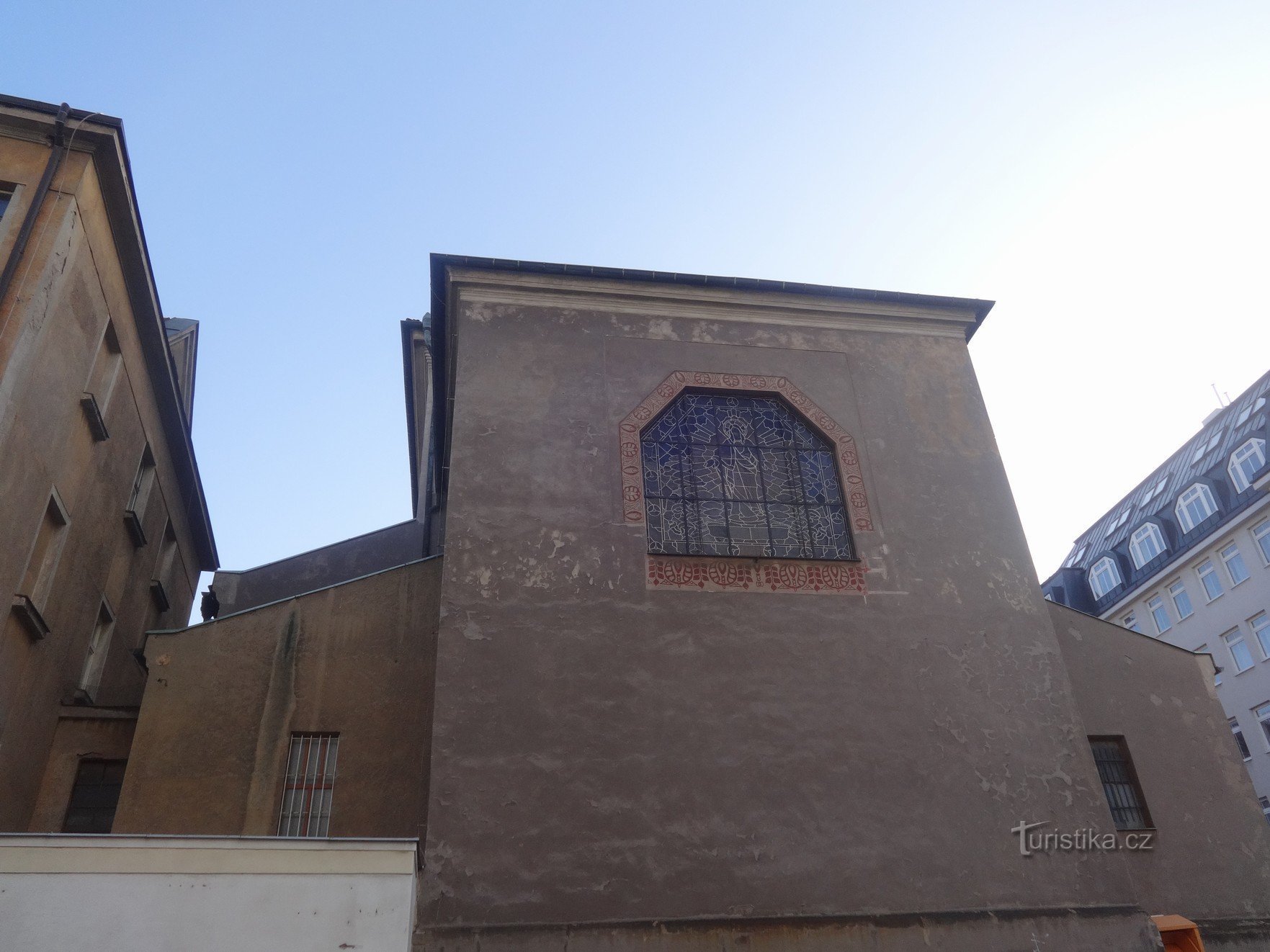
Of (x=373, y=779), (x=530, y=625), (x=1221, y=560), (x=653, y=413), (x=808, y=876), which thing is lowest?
(x=808, y=876)

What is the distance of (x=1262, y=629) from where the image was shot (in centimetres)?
2580

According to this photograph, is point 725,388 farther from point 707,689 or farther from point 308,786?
point 308,786

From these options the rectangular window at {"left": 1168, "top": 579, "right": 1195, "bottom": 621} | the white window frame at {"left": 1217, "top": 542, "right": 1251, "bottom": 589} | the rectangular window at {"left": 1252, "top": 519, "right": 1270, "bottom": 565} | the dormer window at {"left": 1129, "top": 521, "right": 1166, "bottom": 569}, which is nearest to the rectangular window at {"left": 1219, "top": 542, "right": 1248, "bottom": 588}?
the white window frame at {"left": 1217, "top": 542, "right": 1251, "bottom": 589}

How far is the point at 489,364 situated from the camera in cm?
1091

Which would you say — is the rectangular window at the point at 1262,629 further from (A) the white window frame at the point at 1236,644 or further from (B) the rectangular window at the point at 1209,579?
(B) the rectangular window at the point at 1209,579

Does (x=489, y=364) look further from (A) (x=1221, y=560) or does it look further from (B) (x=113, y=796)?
(A) (x=1221, y=560)

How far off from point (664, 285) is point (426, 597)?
450cm

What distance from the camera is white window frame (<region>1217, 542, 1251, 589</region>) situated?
26312 millimetres

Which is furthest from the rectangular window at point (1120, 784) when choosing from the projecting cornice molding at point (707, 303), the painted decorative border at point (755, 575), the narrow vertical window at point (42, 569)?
the narrow vertical window at point (42, 569)

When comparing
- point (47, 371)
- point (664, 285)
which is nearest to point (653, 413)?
point (664, 285)

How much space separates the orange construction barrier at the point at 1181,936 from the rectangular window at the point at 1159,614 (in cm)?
2246

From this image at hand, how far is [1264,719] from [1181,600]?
432cm

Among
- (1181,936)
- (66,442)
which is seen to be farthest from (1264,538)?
(66,442)

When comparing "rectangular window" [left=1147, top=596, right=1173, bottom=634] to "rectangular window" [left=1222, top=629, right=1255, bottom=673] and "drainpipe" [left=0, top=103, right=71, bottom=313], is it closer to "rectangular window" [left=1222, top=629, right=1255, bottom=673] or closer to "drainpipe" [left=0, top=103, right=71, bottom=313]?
"rectangular window" [left=1222, top=629, right=1255, bottom=673]
